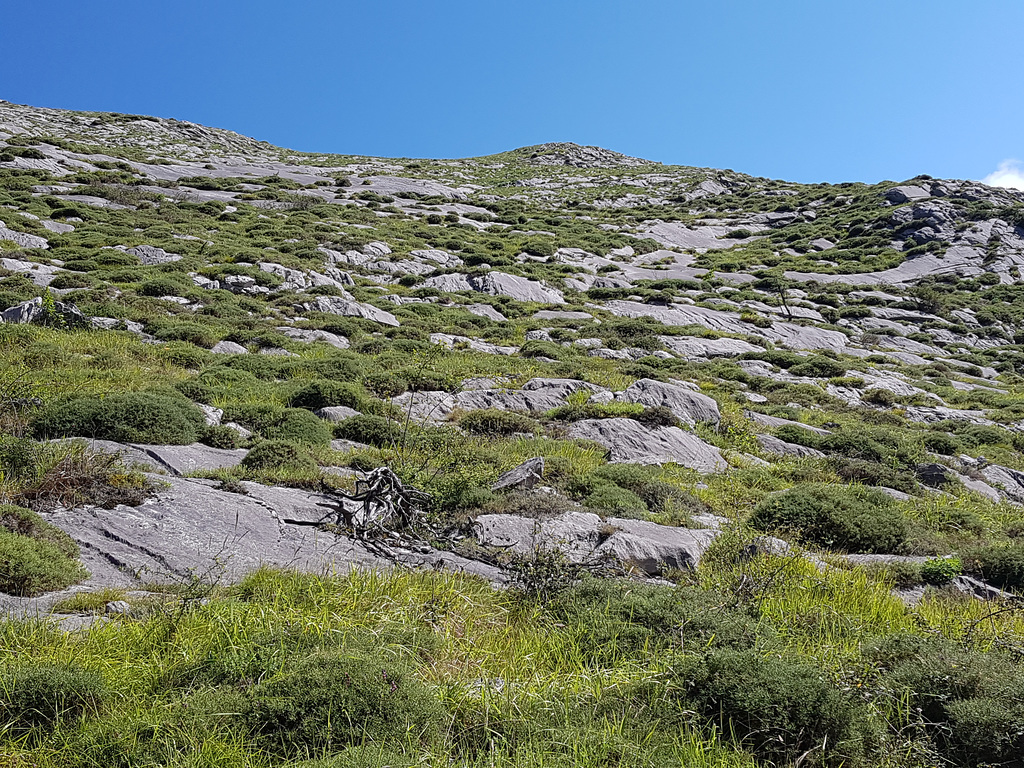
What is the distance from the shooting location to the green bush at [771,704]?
12.6 ft

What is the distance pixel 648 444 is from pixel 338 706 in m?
10.0

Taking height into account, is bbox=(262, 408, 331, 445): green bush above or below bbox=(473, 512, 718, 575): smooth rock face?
above

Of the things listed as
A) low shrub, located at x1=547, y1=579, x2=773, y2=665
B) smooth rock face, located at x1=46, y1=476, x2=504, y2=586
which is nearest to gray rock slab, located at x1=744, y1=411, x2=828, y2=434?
low shrub, located at x1=547, y1=579, x2=773, y2=665

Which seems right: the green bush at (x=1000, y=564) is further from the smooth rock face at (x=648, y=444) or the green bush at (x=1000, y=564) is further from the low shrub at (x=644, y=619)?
the smooth rock face at (x=648, y=444)

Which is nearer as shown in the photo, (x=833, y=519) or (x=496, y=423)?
(x=833, y=519)

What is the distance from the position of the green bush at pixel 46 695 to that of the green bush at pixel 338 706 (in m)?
0.96

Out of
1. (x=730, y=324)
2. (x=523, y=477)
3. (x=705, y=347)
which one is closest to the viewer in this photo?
(x=523, y=477)

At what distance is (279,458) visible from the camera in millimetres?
8836

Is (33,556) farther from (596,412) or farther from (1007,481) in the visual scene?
(1007,481)

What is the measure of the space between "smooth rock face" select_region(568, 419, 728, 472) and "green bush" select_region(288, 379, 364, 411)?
4836mm

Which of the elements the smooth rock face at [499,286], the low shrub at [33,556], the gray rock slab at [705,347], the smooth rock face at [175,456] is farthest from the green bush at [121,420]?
the smooth rock face at [499,286]

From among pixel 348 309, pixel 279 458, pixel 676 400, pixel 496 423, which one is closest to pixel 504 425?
pixel 496 423

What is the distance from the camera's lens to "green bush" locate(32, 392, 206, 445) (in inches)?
333

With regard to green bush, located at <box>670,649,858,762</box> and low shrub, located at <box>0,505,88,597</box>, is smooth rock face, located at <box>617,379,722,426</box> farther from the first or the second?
low shrub, located at <box>0,505,88,597</box>
